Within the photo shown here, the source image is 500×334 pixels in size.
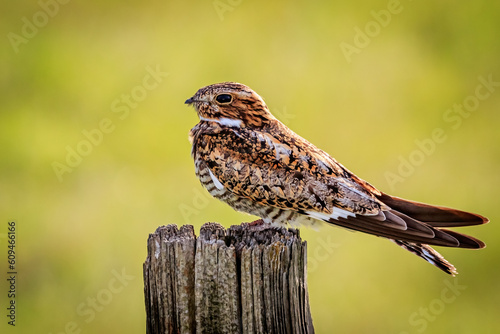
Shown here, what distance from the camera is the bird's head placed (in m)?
6.19

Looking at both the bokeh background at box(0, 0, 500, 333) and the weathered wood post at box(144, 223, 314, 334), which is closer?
the weathered wood post at box(144, 223, 314, 334)

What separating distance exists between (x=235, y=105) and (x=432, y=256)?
1.94 m

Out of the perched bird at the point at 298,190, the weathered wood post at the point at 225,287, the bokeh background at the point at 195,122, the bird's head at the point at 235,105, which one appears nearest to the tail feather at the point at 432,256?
the perched bird at the point at 298,190

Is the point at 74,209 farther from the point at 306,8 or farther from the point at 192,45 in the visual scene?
the point at 306,8

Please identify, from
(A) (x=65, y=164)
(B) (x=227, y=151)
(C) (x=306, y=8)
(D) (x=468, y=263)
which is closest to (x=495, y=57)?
(C) (x=306, y=8)

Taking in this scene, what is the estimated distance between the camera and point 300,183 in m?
5.64

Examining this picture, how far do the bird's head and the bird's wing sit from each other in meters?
0.31

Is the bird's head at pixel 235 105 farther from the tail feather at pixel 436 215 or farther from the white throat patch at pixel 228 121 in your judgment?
the tail feather at pixel 436 215

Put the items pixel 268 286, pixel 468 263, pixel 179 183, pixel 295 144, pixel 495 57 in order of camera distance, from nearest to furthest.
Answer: pixel 268 286 → pixel 295 144 → pixel 468 263 → pixel 179 183 → pixel 495 57

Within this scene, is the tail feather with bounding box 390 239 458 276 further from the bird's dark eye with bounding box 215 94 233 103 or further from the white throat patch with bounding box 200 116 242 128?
the bird's dark eye with bounding box 215 94 233 103

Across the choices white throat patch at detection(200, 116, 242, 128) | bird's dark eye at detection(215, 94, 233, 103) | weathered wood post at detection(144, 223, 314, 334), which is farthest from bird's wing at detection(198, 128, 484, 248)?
weathered wood post at detection(144, 223, 314, 334)

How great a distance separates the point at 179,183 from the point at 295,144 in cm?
466

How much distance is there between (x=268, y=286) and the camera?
422 cm

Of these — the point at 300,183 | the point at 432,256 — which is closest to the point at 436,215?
the point at 432,256
